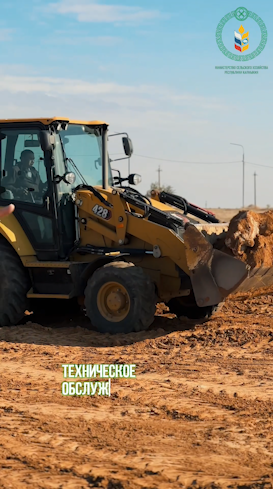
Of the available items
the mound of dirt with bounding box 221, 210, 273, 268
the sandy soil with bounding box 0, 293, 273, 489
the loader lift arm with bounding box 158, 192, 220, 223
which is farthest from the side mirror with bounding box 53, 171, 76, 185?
the mound of dirt with bounding box 221, 210, 273, 268

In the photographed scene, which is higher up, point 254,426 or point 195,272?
point 195,272

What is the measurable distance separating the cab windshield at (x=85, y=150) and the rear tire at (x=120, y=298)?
5.52ft

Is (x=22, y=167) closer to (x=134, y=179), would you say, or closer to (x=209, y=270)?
(x=134, y=179)

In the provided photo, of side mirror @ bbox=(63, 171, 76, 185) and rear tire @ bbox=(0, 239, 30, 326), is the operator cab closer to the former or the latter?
side mirror @ bbox=(63, 171, 76, 185)

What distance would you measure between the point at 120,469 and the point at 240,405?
184 cm

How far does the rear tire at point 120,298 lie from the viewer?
948cm

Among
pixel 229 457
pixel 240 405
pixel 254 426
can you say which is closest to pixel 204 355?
pixel 240 405

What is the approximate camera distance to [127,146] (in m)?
11.0

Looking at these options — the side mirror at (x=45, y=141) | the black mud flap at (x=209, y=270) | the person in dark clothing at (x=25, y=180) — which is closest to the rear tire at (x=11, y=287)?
the person in dark clothing at (x=25, y=180)

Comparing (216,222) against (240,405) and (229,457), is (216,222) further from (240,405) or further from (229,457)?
(229,457)

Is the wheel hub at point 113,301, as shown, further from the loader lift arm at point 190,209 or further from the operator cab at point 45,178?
the loader lift arm at point 190,209

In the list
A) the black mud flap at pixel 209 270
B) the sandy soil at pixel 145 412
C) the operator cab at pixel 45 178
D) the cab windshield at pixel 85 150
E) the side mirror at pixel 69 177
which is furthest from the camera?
the cab windshield at pixel 85 150

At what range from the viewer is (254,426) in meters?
5.75

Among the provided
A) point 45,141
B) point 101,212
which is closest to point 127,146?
point 101,212
